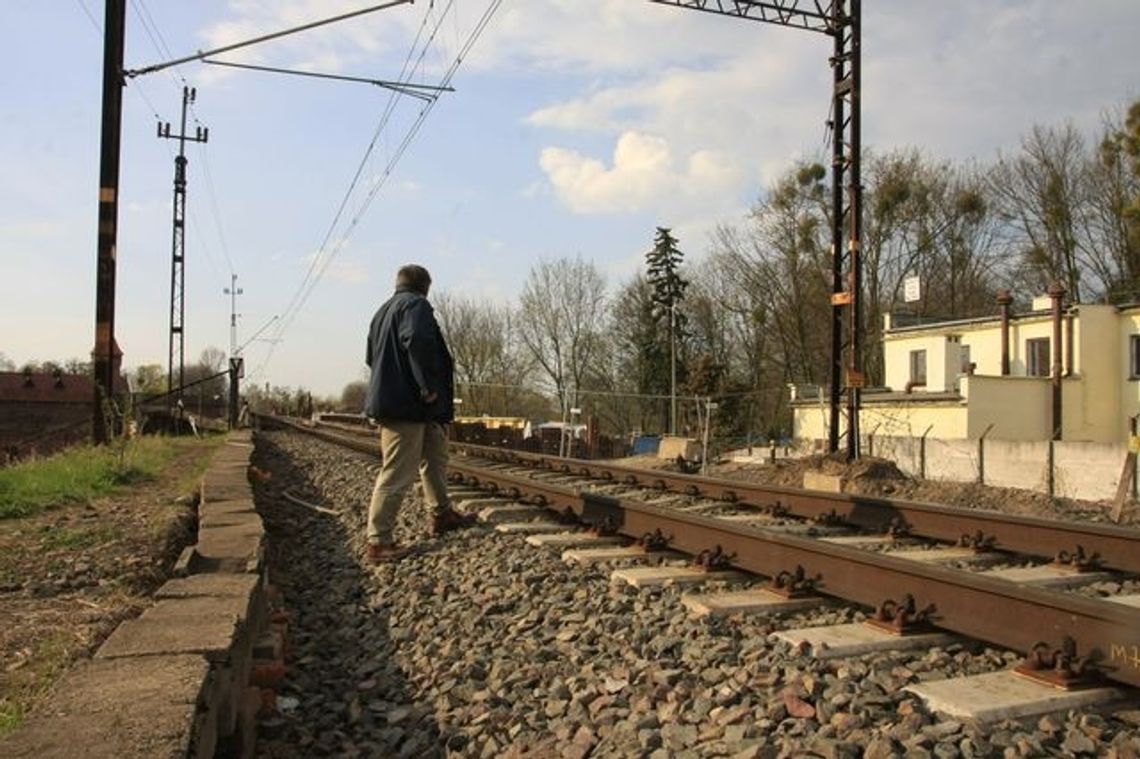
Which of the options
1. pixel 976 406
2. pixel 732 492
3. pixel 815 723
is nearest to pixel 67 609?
pixel 815 723

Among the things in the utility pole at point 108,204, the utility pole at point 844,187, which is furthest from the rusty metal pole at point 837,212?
the utility pole at point 108,204

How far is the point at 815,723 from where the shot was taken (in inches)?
123

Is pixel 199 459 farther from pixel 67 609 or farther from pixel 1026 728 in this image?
pixel 1026 728

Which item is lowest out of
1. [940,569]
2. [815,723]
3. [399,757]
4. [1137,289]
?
[399,757]

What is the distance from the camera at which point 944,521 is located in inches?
277

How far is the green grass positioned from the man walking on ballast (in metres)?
3.47

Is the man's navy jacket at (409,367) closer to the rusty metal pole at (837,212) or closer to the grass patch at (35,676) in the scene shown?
the grass patch at (35,676)

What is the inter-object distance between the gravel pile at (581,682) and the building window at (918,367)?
33.7 m

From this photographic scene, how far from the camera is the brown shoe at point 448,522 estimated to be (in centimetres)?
729

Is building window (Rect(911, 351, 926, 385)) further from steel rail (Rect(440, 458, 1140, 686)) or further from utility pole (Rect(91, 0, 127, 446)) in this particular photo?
steel rail (Rect(440, 458, 1140, 686))

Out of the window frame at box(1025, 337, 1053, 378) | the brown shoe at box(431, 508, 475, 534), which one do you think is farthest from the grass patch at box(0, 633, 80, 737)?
the window frame at box(1025, 337, 1053, 378)

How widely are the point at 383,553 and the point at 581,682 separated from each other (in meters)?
3.03

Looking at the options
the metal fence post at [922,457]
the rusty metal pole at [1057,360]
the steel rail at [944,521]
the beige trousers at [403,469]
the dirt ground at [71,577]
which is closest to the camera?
the dirt ground at [71,577]

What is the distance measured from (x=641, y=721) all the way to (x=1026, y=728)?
1239 millimetres
